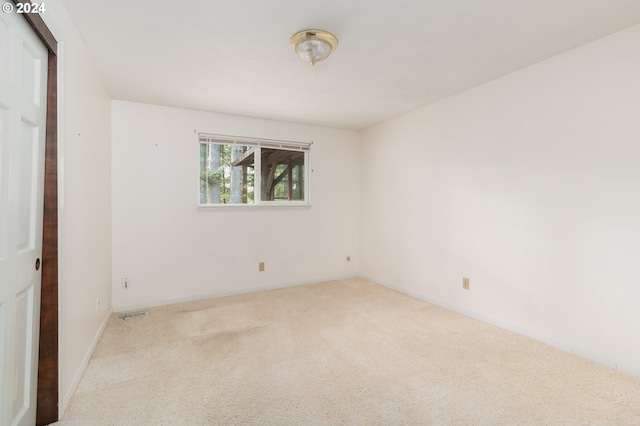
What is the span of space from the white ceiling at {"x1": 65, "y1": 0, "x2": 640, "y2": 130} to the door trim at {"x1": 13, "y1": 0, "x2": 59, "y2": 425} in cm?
68

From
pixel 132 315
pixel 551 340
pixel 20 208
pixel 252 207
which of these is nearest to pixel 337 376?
pixel 551 340

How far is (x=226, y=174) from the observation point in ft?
12.7

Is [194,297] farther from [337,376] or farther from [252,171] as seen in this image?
[337,376]

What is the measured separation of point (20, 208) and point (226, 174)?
2.59 metres

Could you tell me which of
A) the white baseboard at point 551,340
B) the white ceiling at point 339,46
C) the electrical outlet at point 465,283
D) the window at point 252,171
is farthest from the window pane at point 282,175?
the electrical outlet at point 465,283

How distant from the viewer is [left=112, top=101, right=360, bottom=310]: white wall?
332 centimetres

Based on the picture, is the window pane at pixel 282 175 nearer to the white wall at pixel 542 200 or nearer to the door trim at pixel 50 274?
the white wall at pixel 542 200

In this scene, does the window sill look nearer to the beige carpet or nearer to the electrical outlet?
the beige carpet

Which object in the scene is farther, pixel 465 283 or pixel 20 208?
pixel 465 283

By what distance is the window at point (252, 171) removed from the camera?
12.4 feet

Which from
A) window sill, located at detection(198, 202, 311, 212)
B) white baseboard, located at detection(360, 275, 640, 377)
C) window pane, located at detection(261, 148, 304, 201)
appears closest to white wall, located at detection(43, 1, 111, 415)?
window sill, located at detection(198, 202, 311, 212)

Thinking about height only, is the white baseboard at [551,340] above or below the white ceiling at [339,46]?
below

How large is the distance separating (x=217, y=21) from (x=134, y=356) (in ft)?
7.98

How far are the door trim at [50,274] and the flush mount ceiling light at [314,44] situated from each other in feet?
4.48
